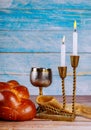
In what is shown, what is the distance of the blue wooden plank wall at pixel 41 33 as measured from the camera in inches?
86.2

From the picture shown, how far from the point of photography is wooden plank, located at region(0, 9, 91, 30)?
2191 mm

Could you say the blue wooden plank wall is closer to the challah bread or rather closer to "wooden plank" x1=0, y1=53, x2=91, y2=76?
"wooden plank" x1=0, y1=53, x2=91, y2=76

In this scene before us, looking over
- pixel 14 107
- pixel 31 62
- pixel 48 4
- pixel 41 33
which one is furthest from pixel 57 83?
pixel 14 107

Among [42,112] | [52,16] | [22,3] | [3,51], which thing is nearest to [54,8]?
[52,16]

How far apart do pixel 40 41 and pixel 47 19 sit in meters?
0.14

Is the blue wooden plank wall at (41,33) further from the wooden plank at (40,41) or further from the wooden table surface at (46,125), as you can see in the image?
the wooden table surface at (46,125)

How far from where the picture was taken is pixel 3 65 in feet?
7.23

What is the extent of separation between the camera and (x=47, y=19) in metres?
2.20

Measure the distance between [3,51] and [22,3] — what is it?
0.31 metres

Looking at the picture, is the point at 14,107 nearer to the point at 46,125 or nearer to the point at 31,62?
the point at 46,125

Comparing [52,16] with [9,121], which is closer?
[9,121]

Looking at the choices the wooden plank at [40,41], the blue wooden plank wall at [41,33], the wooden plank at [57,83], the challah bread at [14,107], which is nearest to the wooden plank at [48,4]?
the blue wooden plank wall at [41,33]

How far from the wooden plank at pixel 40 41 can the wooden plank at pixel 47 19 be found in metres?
0.03

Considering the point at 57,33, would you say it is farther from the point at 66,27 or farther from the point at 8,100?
the point at 8,100
